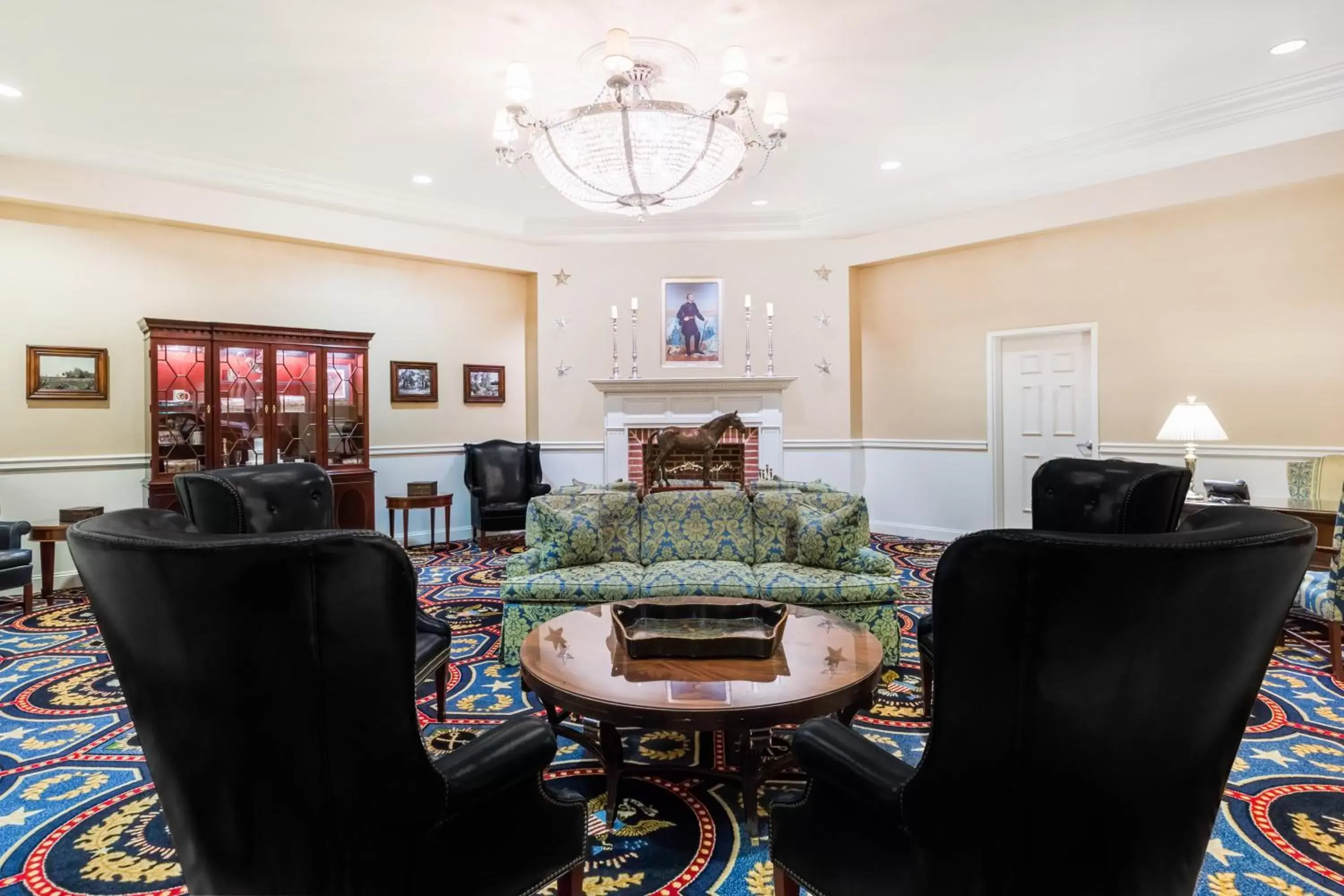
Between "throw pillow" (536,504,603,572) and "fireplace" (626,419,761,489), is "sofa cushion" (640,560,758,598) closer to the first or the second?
"throw pillow" (536,504,603,572)

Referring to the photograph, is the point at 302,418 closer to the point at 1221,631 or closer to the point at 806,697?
the point at 806,697

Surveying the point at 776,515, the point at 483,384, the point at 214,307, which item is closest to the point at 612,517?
the point at 776,515

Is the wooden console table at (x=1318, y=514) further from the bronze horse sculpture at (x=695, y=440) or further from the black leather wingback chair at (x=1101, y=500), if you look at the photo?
the bronze horse sculpture at (x=695, y=440)

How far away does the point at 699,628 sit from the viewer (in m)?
2.34

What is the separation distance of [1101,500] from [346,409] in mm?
5587

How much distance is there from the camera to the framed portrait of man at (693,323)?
7027mm

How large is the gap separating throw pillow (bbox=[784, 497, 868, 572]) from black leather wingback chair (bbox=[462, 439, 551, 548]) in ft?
11.8

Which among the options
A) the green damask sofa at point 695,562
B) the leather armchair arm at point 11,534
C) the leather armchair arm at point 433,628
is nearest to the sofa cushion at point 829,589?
the green damask sofa at point 695,562

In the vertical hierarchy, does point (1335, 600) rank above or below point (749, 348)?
below

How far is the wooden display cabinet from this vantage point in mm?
5086

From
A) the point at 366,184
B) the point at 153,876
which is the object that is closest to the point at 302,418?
the point at 366,184

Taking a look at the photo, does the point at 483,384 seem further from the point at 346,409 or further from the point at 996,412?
the point at 996,412

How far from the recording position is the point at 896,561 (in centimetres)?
→ 582

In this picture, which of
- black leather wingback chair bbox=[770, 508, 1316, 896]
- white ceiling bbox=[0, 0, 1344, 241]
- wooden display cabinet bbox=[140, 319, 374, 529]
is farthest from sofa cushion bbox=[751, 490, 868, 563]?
wooden display cabinet bbox=[140, 319, 374, 529]
